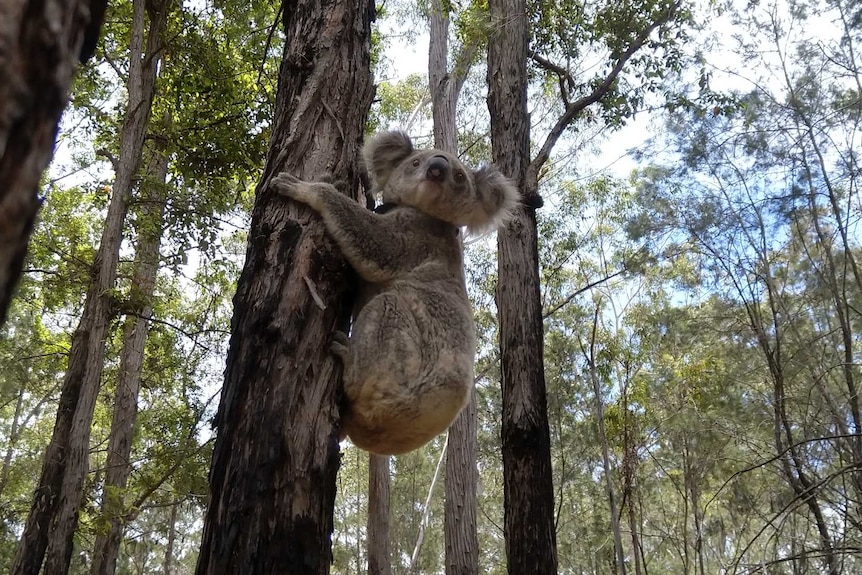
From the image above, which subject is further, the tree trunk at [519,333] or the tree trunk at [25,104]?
the tree trunk at [519,333]

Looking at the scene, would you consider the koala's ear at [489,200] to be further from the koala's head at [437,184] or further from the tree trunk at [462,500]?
the tree trunk at [462,500]

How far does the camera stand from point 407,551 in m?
26.5

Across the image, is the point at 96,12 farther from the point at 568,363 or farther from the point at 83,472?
the point at 568,363

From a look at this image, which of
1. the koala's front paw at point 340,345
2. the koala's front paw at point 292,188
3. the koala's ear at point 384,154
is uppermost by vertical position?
the koala's ear at point 384,154

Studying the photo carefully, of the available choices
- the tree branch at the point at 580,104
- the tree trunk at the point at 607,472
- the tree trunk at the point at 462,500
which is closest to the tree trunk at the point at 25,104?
the tree branch at the point at 580,104

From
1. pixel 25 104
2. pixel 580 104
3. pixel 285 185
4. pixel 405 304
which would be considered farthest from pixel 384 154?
pixel 25 104

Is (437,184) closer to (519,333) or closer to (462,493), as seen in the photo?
(519,333)

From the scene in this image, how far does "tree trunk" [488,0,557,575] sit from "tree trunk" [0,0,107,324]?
5.02 m

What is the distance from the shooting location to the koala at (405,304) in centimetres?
294

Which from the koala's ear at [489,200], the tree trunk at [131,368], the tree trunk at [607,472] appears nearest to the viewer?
the koala's ear at [489,200]

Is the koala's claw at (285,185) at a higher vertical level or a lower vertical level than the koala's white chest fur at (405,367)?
higher

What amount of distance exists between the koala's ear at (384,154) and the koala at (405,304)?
189 millimetres

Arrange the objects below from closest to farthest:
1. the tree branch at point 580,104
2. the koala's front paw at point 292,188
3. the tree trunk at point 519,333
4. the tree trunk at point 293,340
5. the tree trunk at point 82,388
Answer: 1. the tree trunk at point 293,340
2. the koala's front paw at point 292,188
3. the tree trunk at point 519,333
4. the tree trunk at point 82,388
5. the tree branch at point 580,104

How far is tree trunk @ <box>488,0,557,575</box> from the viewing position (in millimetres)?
5188
